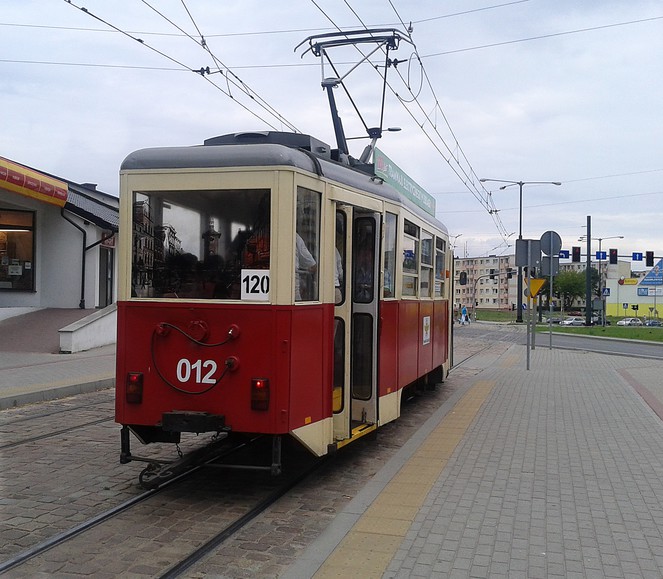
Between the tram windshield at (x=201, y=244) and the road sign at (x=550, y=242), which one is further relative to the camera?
the road sign at (x=550, y=242)

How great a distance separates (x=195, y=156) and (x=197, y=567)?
3142 mm

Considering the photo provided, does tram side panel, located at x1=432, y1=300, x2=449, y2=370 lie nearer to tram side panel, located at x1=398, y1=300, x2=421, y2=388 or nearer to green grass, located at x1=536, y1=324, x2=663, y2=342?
tram side panel, located at x1=398, y1=300, x2=421, y2=388

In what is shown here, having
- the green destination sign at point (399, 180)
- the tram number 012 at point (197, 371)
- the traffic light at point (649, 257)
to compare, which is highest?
the traffic light at point (649, 257)

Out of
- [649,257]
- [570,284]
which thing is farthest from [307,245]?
[570,284]

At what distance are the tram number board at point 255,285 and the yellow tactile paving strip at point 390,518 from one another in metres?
1.88

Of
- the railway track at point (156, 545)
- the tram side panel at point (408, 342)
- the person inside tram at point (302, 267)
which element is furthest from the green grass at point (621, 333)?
the person inside tram at point (302, 267)

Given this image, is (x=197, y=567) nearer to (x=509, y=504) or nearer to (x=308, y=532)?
(x=308, y=532)

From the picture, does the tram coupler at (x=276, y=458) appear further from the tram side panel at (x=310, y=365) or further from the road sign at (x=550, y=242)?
the road sign at (x=550, y=242)

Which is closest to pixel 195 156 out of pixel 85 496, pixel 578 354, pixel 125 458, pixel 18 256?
pixel 125 458

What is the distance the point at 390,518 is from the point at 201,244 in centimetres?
259

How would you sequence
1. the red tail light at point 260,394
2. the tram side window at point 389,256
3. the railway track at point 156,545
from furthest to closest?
the tram side window at point 389,256 → the red tail light at point 260,394 → the railway track at point 156,545

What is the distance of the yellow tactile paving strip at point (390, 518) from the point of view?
15.3ft

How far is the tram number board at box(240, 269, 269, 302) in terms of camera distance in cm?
586

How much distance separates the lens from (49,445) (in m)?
8.17
